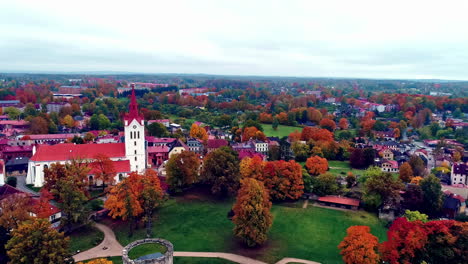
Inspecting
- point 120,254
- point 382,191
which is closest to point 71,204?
point 120,254

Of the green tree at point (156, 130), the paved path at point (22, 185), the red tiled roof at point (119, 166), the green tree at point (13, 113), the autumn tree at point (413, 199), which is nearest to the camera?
the autumn tree at point (413, 199)

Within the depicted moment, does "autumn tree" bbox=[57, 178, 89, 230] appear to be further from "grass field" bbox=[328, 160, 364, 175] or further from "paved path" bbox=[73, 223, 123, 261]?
"grass field" bbox=[328, 160, 364, 175]

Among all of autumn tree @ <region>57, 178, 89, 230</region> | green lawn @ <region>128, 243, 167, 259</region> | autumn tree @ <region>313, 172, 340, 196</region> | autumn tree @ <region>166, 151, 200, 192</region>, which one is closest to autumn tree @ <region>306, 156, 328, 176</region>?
autumn tree @ <region>313, 172, 340, 196</region>

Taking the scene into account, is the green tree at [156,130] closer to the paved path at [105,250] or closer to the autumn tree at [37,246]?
the paved path at [105,250]

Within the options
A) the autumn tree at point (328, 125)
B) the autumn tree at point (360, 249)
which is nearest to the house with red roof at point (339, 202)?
the autumn tree at point (360, 249)

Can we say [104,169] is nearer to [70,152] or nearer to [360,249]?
[70,152]

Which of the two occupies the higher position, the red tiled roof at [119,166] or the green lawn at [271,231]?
the red tiled roof at [119,166]
